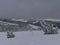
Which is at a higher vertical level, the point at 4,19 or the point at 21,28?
the point at 4,19

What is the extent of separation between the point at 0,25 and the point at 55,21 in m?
1.00

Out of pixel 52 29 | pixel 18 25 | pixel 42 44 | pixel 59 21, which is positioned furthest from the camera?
pixel 59 21

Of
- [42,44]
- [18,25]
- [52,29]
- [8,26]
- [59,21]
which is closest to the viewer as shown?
[42,44]

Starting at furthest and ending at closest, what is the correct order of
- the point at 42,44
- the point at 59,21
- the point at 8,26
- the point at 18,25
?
the point at 59,21
the point at 18,25
the point at 8,26
the point at 42,44

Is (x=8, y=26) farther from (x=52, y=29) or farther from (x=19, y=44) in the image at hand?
(x=19, y=44)

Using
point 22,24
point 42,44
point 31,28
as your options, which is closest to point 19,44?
point 42,44

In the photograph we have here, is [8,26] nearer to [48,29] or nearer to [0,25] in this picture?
[0,25]

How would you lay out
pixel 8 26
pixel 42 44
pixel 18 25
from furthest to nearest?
pixel 18 25, pixel 8 26, pixel 42 44

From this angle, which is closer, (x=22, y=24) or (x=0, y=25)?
(x=0, y=25)

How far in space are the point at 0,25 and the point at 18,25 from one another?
317 millimetres

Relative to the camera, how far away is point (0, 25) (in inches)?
81.9

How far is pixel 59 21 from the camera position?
240 cm

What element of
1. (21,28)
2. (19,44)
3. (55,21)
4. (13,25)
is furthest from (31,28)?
(19,44)

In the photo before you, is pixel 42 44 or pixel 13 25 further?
pixel 13 25
